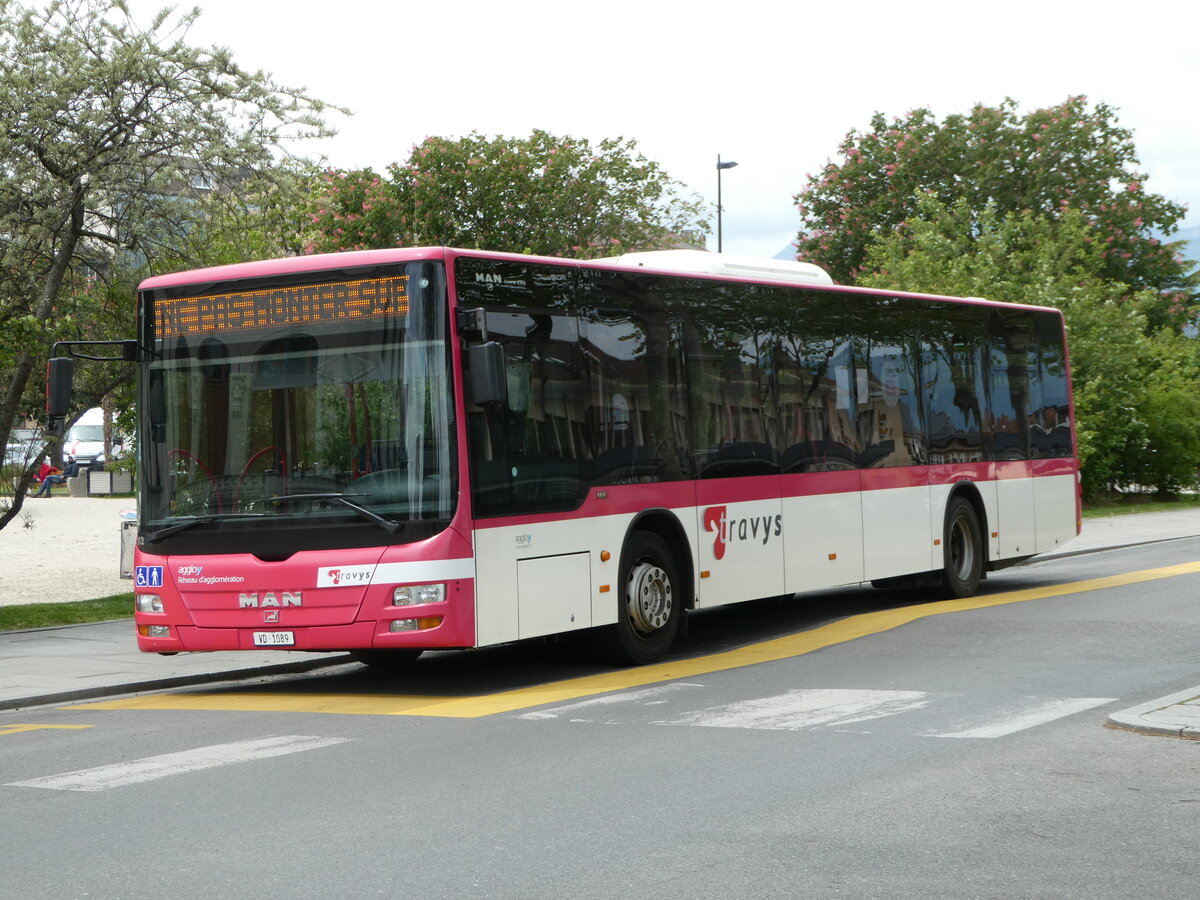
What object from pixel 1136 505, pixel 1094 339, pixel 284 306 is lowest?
pixel 1136 505

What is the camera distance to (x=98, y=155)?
A: 17.5 meters

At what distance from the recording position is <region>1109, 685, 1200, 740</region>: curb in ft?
27.3

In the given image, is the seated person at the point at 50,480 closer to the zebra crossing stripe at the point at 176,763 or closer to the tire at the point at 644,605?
the tire at the point at 644,605

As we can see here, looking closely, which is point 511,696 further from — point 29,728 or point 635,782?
point 635,782

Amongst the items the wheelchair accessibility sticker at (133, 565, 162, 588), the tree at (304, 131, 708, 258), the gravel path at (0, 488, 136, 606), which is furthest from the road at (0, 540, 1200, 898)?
the tree at (304, 131, 708, 258)

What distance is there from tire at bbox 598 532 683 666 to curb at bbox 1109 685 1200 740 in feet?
13.4

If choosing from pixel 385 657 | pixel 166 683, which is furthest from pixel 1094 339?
pixel 166 683

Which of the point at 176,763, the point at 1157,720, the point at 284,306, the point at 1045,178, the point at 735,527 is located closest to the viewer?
the point at 176,763

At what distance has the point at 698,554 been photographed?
1276cm

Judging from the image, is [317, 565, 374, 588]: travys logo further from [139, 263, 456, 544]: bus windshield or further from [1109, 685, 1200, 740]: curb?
[1109, 685, 1200, 740]: curb

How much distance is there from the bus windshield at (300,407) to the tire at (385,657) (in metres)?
2.34

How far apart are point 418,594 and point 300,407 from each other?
1.52 m

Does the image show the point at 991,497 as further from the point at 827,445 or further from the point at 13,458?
the point at 13,458

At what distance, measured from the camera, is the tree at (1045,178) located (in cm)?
4744
